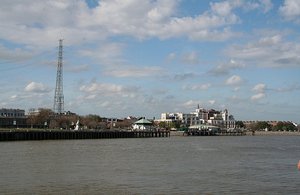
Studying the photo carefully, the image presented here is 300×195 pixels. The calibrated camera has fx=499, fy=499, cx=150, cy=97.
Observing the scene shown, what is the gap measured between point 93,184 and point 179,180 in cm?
621

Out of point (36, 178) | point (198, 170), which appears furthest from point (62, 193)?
point (198, 170)

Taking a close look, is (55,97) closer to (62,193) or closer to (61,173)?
(61,173)

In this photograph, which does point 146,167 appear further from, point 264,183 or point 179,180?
point 264,183

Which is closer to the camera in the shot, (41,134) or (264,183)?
(264,183)

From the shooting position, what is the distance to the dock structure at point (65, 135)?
107 metres

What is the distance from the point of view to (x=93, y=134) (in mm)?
139125

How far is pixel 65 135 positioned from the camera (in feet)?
417

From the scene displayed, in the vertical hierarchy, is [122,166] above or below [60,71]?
below

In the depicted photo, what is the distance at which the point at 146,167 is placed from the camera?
43938 millimetres

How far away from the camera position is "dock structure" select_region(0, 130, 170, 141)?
10684cm

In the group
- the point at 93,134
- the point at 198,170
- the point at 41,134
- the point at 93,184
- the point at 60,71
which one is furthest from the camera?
the point at 60,71

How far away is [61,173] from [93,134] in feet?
334

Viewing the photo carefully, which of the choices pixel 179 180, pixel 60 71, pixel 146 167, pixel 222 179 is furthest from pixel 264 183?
pixel 60 71

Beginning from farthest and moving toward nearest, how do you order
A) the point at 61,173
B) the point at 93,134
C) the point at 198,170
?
the point at 93,134
the point at 198,170
the point at 61,173
